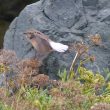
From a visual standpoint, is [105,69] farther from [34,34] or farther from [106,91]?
[34,34]

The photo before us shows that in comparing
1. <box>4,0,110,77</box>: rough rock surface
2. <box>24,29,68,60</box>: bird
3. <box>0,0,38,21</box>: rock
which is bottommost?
<box>0,0,38,21</box>: rock

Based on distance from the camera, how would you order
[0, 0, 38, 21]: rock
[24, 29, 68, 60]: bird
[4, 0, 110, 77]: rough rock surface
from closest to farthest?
1. [24, 29, 68, 60]: bird
2. [4, 0, 110, 77]: rough rock surface
3. [0, 0, 38, 21]: rock

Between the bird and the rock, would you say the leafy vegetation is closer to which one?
the bird

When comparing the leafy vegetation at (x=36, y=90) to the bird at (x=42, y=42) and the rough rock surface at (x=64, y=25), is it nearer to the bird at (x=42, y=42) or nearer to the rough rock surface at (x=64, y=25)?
the bird at (x=42, y=42)

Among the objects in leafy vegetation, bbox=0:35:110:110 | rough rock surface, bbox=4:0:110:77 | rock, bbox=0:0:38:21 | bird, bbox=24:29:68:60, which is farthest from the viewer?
rock, bbox=0:0:38:21

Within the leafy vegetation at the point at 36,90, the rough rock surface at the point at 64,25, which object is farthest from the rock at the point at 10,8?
the leafy vegetation at the point at 36,90

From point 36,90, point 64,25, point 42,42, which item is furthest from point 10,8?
point 36,90

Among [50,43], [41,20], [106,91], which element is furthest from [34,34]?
[41,20]

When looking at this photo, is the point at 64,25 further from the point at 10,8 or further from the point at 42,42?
the point at 10,8

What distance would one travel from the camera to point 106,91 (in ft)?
16.0

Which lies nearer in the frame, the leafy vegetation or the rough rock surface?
the leafy vegetation

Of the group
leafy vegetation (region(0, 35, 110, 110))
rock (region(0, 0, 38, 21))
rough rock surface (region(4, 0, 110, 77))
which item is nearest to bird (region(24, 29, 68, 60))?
leafy vegetation (region(0, 35, 110, 110))

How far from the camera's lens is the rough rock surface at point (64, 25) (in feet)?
18.4

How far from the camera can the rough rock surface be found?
5.61 meters
